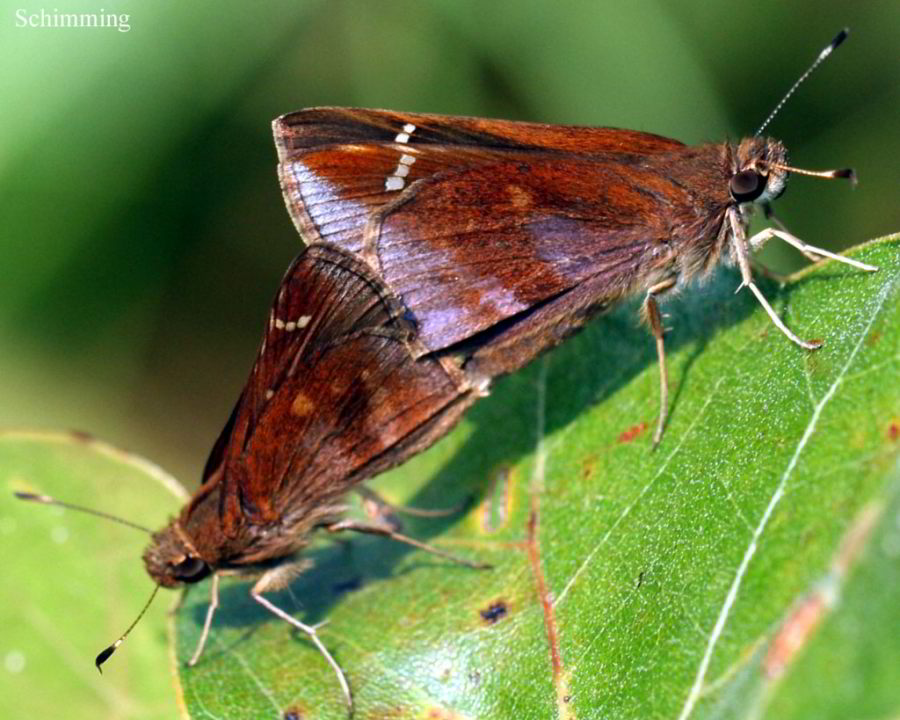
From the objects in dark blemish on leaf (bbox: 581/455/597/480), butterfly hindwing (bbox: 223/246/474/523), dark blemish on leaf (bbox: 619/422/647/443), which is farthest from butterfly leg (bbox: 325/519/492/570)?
dark blemish on leaf (bbox: 619/422/647/443)

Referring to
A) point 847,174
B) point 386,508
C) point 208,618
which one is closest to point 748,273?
point 847,174

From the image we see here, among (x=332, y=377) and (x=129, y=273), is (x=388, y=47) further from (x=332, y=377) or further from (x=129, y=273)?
(x=332, y=377)

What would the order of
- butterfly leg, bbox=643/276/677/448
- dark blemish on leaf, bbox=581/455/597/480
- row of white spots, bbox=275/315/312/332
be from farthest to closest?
row of white spots, bbox=275/315/312/332
dark blemish on leaf, bbox=581/455/597/480
butterfly leg, bbox=643/276/677/448

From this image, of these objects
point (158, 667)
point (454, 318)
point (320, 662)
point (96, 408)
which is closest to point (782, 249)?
point (454, 318)

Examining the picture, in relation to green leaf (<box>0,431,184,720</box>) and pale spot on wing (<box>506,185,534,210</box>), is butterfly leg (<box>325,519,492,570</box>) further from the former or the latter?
pale spot on wing (<box>506,185,534,210</box>)

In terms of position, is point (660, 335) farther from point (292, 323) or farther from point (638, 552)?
point (292, 323)

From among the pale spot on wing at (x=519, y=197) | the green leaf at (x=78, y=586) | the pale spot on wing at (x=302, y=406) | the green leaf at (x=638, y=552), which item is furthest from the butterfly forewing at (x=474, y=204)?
the green leaf at (x=78, y=586)
